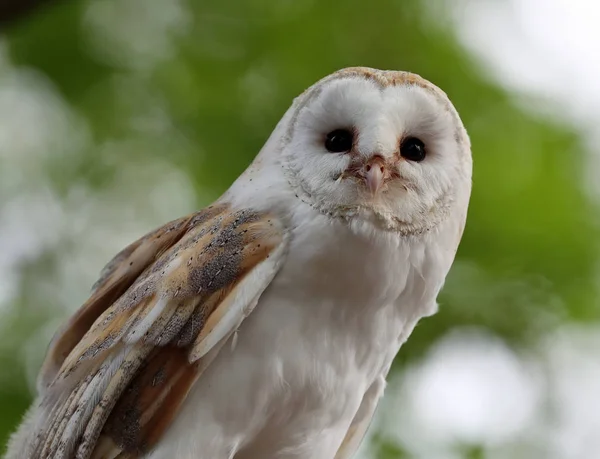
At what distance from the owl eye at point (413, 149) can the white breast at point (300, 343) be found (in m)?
0.13

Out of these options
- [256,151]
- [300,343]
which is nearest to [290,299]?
[300,343]

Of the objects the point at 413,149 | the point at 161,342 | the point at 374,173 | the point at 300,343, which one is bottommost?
the point at 161,342

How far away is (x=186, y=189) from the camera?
9.84ft

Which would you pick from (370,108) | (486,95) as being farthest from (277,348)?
(486,95)

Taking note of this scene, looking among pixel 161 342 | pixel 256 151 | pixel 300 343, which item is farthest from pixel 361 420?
pixel 256 151

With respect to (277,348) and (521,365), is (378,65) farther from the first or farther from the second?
(277,348)

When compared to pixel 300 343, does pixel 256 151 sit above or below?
above

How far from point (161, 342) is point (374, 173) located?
1.16 feet

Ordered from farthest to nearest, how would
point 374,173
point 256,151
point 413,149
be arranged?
point 256,151 < point 413,149 < point 374,173

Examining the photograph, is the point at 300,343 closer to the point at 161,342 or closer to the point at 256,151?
the point at 161,342

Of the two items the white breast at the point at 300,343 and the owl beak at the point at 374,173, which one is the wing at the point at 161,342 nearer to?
the white breast at the point at 300,343

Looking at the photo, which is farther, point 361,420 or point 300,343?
point 361,420

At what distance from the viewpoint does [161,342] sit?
112 centimetres

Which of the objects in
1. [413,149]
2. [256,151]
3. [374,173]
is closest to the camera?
[374,173]
